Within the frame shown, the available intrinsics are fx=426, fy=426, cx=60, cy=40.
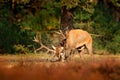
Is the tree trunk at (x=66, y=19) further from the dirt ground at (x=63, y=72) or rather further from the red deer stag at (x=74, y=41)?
the dirt ground at (x=63, y=72)

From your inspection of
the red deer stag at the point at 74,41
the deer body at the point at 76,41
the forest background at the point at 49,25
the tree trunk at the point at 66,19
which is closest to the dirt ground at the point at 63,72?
the red deer stag at the point at 74,41

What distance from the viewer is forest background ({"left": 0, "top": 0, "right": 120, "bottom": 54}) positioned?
25.3m

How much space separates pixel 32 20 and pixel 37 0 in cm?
166

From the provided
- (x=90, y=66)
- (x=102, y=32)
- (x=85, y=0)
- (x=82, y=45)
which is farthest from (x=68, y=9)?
(x=90, y=66)

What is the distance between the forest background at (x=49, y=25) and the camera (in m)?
25.3

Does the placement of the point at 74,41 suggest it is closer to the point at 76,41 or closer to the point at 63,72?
the point at 76,41

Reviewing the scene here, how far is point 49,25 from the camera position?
2523 cm

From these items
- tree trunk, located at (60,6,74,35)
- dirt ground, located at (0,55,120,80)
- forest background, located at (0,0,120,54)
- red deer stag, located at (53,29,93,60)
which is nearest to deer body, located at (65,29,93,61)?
red deer stag, located at (53,29,93,60)

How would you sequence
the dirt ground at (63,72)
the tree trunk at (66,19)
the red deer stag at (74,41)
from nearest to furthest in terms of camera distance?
the dirt ground at (63,72)
the red deer stag at (74,41)
the tree trunk at (66,19)

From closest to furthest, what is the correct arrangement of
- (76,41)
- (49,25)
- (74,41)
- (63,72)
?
(63,72) → (74,41) → (76,41) → (49,25)

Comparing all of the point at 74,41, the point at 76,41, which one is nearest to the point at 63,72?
the point at 74,41

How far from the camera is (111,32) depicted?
26406 mm

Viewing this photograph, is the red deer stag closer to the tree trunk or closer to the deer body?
the deer body

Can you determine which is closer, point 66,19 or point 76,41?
point 76,41
